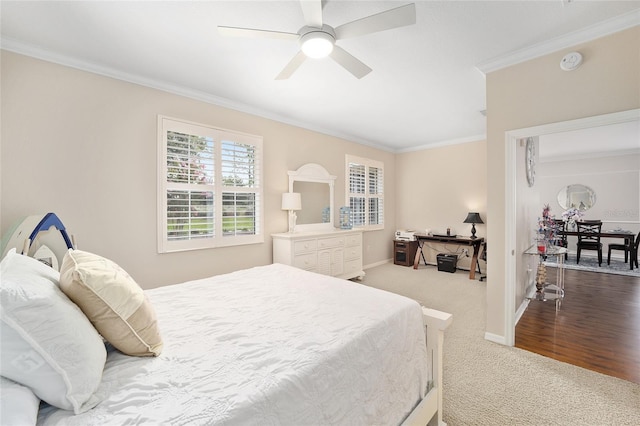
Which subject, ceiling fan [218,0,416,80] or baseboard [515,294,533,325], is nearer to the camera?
ceiling fan [218,0,416,80]

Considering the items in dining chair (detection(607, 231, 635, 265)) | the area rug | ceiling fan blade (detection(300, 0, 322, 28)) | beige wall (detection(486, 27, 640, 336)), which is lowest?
the area rug

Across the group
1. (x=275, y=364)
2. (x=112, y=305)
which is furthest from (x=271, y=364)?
(x=112, y=305)

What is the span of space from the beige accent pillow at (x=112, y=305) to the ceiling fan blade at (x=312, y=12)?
174 centimetres

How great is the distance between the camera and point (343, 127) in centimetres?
470

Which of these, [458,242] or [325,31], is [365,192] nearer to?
[458,242]

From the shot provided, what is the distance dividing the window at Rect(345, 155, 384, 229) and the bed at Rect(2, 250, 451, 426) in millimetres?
3639

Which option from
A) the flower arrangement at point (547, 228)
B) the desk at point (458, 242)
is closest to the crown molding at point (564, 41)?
the flower arrangement at point (547, 228)

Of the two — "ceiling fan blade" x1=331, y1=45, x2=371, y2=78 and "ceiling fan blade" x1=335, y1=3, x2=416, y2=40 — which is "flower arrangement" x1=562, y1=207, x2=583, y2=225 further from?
"ceiling fan blade" x1=335, y1=3, x2=416, y2=40

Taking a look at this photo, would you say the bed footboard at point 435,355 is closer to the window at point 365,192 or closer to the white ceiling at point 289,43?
the white ceiling at point 289,43

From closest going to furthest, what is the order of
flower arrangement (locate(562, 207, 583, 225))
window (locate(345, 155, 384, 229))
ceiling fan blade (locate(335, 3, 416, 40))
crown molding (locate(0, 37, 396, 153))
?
ceiling fan blade (locate(335, 3, 416, 40)), crown molding (locate(0, 37, 396, 153)), window (locate(345, 155, 384, 229)), flower arrangement (locate(562, 207, 583, 225))

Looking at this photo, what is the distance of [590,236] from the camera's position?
18.0ft

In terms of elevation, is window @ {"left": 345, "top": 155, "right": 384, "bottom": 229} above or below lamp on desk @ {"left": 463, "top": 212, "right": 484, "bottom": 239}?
above

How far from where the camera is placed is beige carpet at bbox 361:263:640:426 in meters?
1.67

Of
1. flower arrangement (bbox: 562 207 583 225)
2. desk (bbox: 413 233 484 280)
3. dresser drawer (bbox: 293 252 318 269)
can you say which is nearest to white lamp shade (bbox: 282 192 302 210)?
dresser drawer (bbox: 293 252 318 269)
